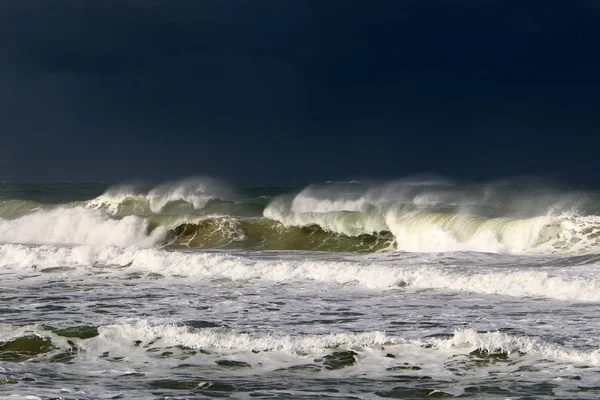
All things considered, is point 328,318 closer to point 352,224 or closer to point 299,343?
point 299,343

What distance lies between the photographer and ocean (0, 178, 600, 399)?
7.75m

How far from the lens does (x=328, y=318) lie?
10938 mm

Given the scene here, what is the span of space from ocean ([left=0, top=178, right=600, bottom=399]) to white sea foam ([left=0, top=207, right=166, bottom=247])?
18.6 ft

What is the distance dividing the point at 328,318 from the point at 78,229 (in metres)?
20.8

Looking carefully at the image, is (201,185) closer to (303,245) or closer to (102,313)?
(303,245)

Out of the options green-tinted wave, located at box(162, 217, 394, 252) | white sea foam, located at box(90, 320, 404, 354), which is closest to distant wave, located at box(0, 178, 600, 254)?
green-tinted wave, located at box(162, 217, 394, 252)

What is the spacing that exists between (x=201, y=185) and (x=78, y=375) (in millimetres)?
29237

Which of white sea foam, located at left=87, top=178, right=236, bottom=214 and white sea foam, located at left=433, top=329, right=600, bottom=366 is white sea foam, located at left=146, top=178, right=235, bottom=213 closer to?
white sea foam, located at left=87, top=178, right=236, bottom=214

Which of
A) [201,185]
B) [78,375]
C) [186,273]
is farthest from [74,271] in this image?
[201,185]

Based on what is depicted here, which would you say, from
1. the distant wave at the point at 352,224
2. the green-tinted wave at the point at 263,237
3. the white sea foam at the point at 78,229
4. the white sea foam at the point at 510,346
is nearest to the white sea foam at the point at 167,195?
the distant wave at the point at 352,224

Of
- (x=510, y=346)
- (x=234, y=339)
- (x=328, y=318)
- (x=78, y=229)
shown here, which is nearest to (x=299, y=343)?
(x=234, y=339)

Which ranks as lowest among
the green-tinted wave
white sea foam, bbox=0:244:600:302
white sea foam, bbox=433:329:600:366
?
white sea foam, bbox=433:329:600:366

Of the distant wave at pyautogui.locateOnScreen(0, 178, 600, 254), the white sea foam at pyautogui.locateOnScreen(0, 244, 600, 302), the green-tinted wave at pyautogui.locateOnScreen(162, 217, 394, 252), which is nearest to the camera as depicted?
the white sea foam at pyautogui.locateOnScreen(0, 244, 600, 302)

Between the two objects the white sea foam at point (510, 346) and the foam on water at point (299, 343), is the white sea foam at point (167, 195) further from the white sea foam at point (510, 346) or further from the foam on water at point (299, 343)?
the white sea foam at point (510, 346)
